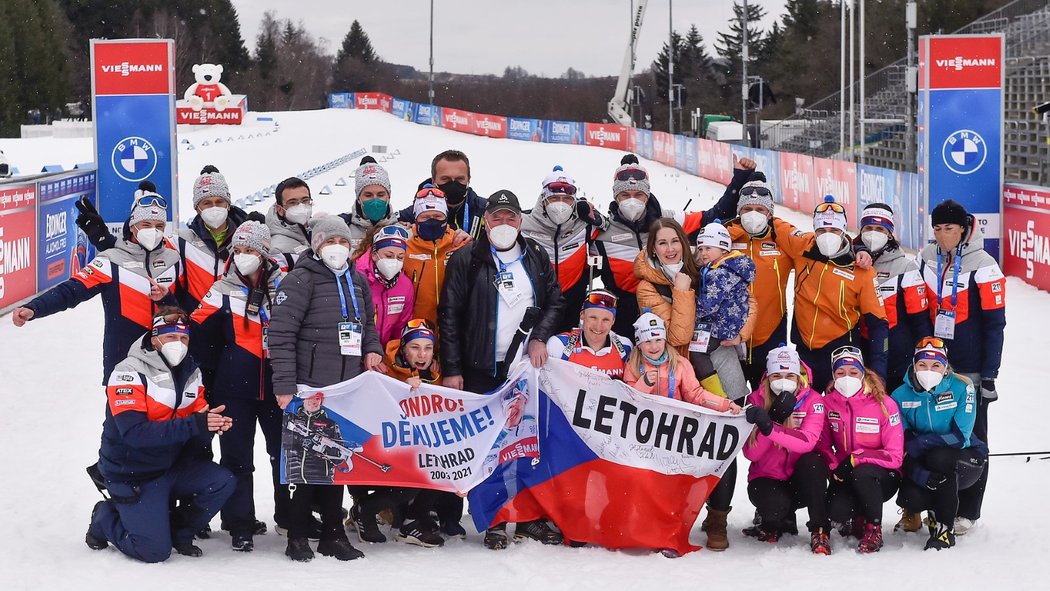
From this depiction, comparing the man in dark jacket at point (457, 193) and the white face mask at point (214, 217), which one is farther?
the man in dark jacket at point (457, 193)

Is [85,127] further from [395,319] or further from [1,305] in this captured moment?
[395,319]

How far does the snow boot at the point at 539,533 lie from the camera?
20.9 ft

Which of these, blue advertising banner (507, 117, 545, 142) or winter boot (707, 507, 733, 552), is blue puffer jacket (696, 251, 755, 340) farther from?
blue advertising banner (507, 117, 545, 142)

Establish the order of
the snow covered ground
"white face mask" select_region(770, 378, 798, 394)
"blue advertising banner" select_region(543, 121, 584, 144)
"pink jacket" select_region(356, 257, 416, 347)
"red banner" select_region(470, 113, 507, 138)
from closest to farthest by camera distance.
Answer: the snow covered ground < "white face mask" select_region(770, 378, 798, 394) < "pink jacket" select_region(356, 257, 416, 347) < "blue advertising banner" select_region(543, 121, 584, 144) < "red banner" select_region(470, 113, 507, 138)

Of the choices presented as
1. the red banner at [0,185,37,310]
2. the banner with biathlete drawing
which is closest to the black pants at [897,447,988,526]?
the banner with biathlete drawing

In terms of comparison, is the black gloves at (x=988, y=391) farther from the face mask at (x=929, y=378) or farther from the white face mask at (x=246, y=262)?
the white face mask at (x=246, y=262)

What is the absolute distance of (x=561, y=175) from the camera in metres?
7.16

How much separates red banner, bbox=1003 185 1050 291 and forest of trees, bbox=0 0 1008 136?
959 inches

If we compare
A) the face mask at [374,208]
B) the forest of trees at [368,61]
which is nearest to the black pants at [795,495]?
the face mask at [374,208]

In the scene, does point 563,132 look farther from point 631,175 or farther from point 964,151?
point 631,175

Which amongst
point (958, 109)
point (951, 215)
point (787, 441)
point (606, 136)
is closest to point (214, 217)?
point (787, 441)

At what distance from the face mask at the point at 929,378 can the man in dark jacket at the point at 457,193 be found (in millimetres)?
2751

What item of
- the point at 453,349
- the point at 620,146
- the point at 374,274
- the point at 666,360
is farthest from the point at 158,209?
the point at 620,146

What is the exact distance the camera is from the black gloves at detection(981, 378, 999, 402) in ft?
21.7
